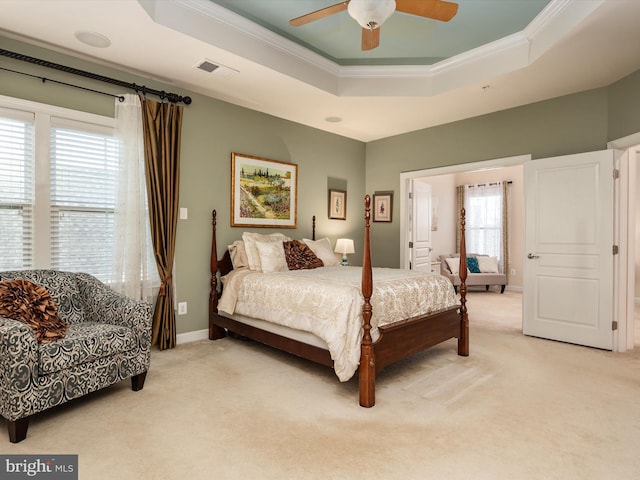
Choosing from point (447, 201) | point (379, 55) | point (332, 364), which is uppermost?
point (379, 55)

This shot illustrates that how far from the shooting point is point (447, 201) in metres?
8.42

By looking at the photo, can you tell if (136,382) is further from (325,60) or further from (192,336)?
(325,60)

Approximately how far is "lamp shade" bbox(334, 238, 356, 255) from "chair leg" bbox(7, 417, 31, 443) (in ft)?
12.7

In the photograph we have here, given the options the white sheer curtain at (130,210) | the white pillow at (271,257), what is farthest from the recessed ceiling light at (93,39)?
the white pillow at (271,257)

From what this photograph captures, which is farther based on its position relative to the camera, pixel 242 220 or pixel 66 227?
pixel 242 220

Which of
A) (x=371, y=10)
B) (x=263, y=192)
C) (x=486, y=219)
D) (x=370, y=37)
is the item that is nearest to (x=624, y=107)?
(x=370, y=37)

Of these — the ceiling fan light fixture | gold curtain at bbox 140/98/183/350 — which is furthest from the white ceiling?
the ceiling fan light fixture

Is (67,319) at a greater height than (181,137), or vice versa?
(181,137)

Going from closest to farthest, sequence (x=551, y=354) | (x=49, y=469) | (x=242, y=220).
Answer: (x=49, y=469)
(x=551, y=354)
(x=242, y=220)

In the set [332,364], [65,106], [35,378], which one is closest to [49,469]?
[35,378]

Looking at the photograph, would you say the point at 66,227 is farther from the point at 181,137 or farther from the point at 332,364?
the point at 332,364

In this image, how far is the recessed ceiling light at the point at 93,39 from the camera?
9.30 ft

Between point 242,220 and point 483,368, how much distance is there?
293 centimetres

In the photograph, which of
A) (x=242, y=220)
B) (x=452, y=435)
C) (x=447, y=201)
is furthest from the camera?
(x=447, y=201)
